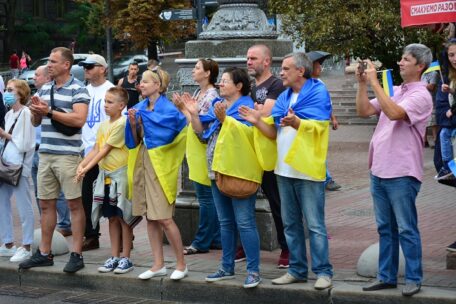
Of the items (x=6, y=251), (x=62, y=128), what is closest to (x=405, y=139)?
(x=62, y=128)

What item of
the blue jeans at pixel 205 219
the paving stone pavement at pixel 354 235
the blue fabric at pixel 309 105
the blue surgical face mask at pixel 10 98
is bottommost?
the paving stone pavement at pixel 354 235

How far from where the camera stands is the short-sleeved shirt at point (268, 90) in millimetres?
8648

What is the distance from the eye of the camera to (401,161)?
7.26 m

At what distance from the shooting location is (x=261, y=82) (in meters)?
8.77

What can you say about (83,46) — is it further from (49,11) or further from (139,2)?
(139,2)

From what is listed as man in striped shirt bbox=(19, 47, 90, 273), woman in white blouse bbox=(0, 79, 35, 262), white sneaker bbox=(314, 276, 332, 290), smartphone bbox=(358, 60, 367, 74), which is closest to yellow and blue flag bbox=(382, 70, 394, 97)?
smartphone bbox=(358, 60, 367, 74)

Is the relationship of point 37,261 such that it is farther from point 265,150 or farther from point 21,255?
point 265,150

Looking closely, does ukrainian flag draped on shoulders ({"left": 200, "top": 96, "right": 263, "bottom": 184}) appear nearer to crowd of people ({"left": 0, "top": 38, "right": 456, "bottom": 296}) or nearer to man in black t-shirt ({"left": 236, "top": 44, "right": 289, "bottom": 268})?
crowd of people ({"left": 0, "top": 38, "right": 456, "bottom": 296})

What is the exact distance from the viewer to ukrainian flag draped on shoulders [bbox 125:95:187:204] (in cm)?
840

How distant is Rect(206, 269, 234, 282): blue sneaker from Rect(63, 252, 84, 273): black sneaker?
1368 millimetres

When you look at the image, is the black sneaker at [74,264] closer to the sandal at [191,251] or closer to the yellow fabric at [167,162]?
the yellow fabric at [167,162]

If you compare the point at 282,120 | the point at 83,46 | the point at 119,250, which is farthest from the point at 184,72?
the point at 83,46

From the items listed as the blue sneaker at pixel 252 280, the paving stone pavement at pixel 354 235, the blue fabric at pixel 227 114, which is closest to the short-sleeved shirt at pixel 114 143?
the blue fabric at pixel 227 114

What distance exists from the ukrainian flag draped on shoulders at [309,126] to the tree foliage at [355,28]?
1393cm
